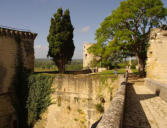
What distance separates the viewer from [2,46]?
43.9ft

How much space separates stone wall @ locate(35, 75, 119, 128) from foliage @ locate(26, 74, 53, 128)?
59 cm

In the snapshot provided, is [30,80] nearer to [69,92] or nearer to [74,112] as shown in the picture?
[69,92]

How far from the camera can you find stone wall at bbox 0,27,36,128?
532 inches

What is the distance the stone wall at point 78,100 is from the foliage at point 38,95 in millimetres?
587

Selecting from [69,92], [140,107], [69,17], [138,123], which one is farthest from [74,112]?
[69,17]

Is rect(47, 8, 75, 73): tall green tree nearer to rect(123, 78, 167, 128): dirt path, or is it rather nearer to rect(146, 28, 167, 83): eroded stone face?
rect(146, 28, 167, 83): eroded stone face

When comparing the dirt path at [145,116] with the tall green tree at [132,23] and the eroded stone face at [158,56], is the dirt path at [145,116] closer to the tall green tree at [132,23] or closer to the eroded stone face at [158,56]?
the eroded stone face at [158,56]

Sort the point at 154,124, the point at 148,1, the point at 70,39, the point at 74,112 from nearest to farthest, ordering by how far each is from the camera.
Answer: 1. the point at 154,124
2. the point at 74,112
3. the point at 148,1
4. the point at 70,39

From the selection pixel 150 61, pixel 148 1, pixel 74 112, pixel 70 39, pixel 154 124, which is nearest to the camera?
pixel 154 124

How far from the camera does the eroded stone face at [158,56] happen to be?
922cm

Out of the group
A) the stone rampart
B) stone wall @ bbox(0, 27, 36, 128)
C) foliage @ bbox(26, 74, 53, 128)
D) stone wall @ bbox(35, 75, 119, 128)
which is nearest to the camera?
the stone rampart

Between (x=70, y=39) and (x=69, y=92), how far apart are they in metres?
8.22

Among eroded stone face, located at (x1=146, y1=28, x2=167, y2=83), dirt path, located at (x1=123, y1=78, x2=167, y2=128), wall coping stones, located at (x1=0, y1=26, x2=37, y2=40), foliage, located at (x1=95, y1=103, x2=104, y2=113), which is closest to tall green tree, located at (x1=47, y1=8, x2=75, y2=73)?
wall coping stones, located at (x1=0, y1=26, x2=37, y2=40)

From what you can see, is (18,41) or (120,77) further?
(18,41)
